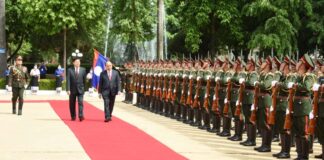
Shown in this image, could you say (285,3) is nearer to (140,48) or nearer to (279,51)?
(279,51)

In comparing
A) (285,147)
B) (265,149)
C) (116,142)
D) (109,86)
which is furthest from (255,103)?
(109,86)

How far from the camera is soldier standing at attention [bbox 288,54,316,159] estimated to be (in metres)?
13.1

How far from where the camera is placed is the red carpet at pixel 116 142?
13.3 metres

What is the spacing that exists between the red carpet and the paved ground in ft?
0.78

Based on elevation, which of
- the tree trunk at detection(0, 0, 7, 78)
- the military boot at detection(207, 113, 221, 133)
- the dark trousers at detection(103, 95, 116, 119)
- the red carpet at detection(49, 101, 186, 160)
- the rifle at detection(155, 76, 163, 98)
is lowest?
the red carpet at detection(49, 101, 186, 160)

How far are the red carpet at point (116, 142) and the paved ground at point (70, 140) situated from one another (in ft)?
0.78

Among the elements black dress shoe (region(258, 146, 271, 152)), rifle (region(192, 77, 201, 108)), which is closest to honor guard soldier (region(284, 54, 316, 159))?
black dress shoe (region(258, 146, 271, 152))

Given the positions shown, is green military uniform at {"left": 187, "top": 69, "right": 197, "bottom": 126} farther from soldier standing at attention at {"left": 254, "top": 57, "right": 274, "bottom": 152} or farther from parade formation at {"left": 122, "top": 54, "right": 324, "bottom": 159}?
soldier standing at attention at {"left": 254, "top": 57, "right": 274, "bottom": 152}

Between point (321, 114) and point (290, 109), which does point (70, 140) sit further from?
point (321, 114)

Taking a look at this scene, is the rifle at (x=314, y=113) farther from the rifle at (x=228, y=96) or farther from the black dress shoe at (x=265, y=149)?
the rifle at (x=228, y=96)

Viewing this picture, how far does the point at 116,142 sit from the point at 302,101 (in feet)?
13.6

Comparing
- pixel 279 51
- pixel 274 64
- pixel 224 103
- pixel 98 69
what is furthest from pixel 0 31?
pixel 274 64

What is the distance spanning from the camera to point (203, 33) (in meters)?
48.7

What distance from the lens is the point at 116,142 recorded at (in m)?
15.3
